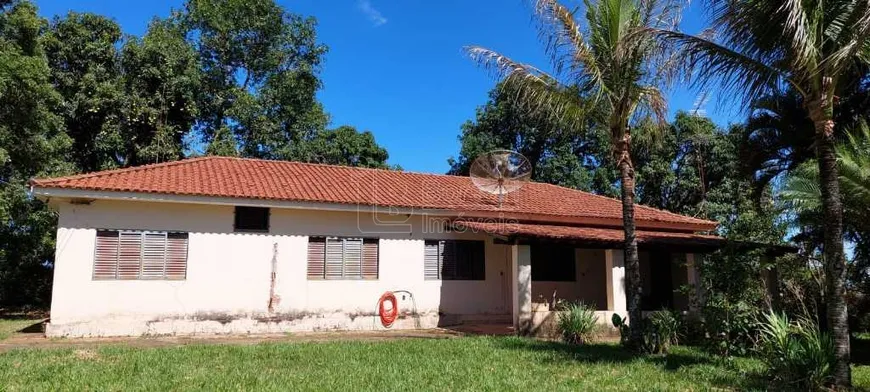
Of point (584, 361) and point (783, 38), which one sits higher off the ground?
point (783, 38)

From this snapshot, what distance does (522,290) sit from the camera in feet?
44.3

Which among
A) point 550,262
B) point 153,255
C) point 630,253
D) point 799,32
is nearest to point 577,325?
point 630,253

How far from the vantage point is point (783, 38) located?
7801mm

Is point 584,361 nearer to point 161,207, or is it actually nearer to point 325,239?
point 325,239

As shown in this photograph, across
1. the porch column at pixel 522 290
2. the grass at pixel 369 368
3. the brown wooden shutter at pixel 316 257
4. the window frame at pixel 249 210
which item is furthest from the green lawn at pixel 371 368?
the window frame at pixel 249 210

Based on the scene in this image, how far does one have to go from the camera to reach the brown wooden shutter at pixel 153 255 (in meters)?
12.6

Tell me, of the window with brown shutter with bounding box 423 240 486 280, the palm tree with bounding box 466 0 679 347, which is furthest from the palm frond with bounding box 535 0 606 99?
the window with brown shutter with bounding box 423 240 486 280

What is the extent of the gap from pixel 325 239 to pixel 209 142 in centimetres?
1372

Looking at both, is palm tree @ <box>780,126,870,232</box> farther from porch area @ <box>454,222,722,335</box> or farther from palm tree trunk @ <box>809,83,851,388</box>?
palm tree trunk @ <box>809,83,851,388</box>

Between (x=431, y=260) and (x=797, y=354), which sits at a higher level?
(x=431, y=260)

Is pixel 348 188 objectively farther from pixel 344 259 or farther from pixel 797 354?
pixel 797 354

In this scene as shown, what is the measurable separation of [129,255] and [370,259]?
5518 millimetres

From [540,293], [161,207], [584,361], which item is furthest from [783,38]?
[161,207]

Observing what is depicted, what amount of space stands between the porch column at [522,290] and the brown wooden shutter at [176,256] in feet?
25.1
